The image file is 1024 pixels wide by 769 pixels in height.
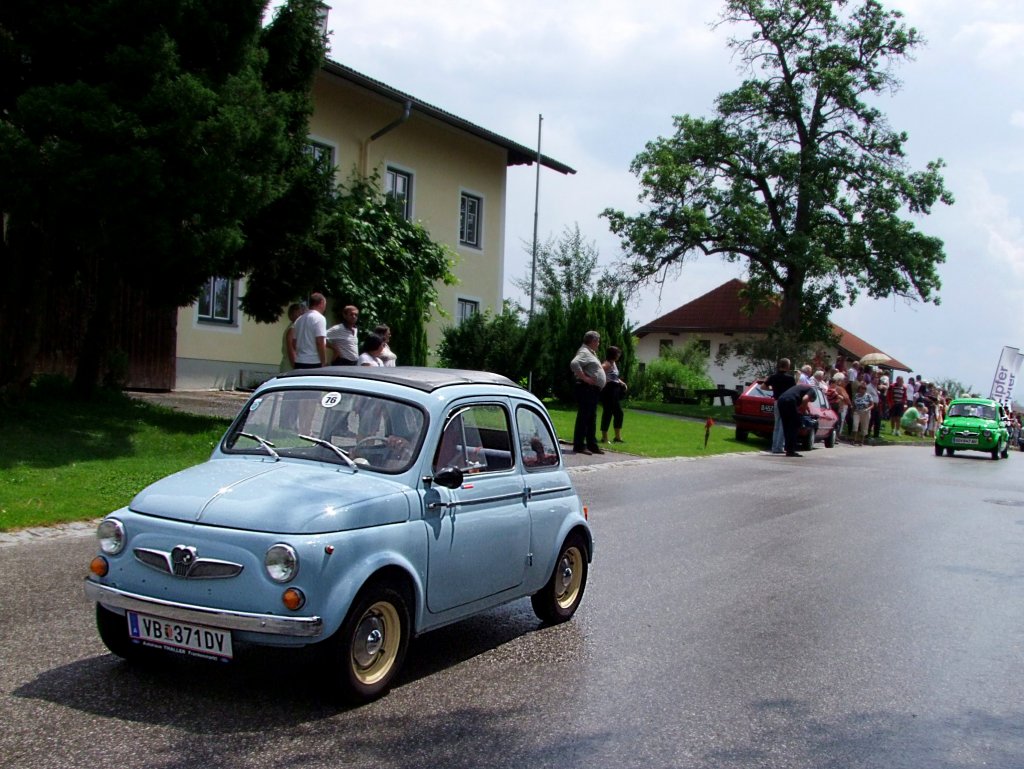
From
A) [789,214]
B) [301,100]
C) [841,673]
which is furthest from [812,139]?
[841,673]

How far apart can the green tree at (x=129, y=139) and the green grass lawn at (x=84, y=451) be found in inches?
45.0

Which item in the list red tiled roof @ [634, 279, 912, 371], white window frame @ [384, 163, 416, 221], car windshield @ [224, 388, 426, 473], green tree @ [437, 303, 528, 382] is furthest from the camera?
red tiled roof @ [634, 279, 912, 371]

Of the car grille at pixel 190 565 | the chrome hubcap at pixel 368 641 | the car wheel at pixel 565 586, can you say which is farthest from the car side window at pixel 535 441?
the car grille at pixel 190 565

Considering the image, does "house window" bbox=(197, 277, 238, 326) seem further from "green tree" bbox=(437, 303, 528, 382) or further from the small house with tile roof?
the small house with tile roof

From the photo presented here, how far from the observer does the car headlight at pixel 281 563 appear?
4898mm

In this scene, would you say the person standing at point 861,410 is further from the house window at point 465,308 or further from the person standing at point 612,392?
the person standing at point 612,392

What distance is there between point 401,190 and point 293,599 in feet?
86.7

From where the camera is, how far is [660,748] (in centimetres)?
481

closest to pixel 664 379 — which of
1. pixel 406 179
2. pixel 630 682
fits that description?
pixel 406 179

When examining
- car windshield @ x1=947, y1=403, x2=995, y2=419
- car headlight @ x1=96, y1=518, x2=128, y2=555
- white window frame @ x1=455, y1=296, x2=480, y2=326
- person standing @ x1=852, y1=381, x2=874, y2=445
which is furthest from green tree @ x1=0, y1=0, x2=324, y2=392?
car windshield @ x1=947, y1=403, x2=995, y2=419

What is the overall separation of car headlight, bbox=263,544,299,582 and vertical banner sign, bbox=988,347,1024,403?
41904 mm

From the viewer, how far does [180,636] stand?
5.03 meters

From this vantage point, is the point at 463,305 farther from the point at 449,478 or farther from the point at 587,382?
the point at 449,478

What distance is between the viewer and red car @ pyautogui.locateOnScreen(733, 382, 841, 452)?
1013 inches
